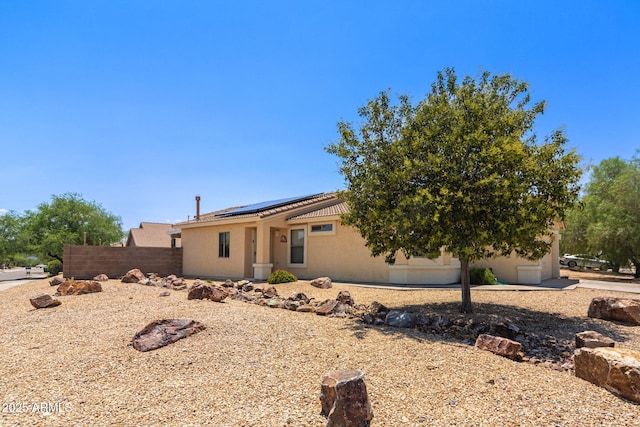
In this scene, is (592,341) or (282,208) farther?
(282,208)

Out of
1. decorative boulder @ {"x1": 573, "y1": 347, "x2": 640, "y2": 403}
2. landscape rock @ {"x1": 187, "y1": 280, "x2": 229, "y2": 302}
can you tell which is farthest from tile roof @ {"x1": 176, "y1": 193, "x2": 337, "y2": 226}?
decorative boulder @ {"x1": 573, "y1": 347, "x2": 640, "y2": 403}

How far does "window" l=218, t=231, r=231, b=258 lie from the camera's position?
19.1 m

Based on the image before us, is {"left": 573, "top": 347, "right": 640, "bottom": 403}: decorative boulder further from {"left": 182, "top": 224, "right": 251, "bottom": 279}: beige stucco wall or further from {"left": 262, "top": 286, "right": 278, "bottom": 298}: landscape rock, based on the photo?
{"left": 182, "top": 224, "right": 251, "bottom": 279}: beige stucco wall

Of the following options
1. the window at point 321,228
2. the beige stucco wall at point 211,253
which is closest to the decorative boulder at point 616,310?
the window at point 321,228

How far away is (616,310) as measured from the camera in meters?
8.77

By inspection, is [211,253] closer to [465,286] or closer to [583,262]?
[465,286]

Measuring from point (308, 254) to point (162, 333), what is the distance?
453 inches

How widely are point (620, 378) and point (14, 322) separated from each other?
35.4 feet

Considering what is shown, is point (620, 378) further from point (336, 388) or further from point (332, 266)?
point (332, 266)

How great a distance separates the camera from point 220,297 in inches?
394

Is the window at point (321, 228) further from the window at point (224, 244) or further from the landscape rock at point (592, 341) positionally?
the landscape rock at point (592, 341)

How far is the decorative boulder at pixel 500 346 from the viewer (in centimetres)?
571

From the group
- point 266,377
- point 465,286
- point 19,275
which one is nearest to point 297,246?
point 465,286

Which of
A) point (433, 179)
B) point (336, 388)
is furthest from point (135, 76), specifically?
point (336, 388)
